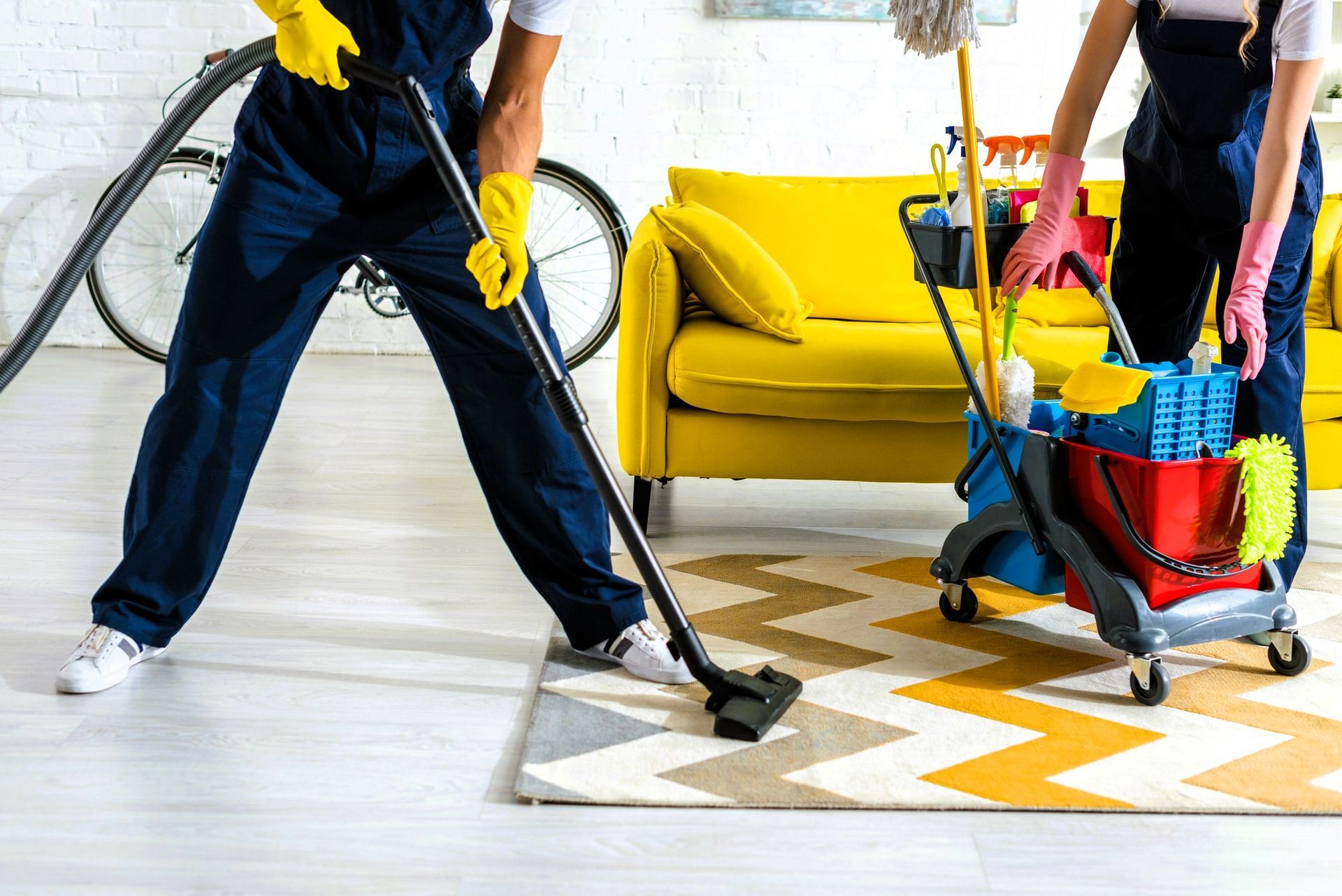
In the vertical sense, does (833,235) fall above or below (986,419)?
above

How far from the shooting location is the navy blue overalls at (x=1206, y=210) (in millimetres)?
1882

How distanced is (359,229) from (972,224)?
914 mm

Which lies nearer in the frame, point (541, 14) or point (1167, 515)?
point (541, 14)

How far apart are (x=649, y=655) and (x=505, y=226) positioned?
2.18 feet

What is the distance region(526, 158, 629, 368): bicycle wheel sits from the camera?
441 cm

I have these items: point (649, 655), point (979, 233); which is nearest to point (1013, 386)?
point (979, 233)

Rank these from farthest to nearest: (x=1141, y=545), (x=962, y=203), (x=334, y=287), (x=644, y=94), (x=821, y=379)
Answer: (x=644, y=94), (x=821, y=379), (x=962, y=203), (x=334, y=287), (x=1141, y=545)

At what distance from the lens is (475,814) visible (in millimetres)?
1454

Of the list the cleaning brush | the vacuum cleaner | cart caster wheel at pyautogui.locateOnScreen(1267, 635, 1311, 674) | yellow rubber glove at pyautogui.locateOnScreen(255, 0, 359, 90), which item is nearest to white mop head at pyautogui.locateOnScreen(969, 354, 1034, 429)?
the cleaning brush

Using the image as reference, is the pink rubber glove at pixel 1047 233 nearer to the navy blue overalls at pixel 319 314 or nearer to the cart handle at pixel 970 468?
the cart handle at pixel 970 468

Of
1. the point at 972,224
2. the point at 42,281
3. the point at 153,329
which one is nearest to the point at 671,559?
the point at 972,224

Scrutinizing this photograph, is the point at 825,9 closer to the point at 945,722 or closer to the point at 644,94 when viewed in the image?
the point at 644,94

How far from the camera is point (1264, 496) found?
5.83ft

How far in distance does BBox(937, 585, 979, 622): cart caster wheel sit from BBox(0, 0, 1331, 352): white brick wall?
283 cm
